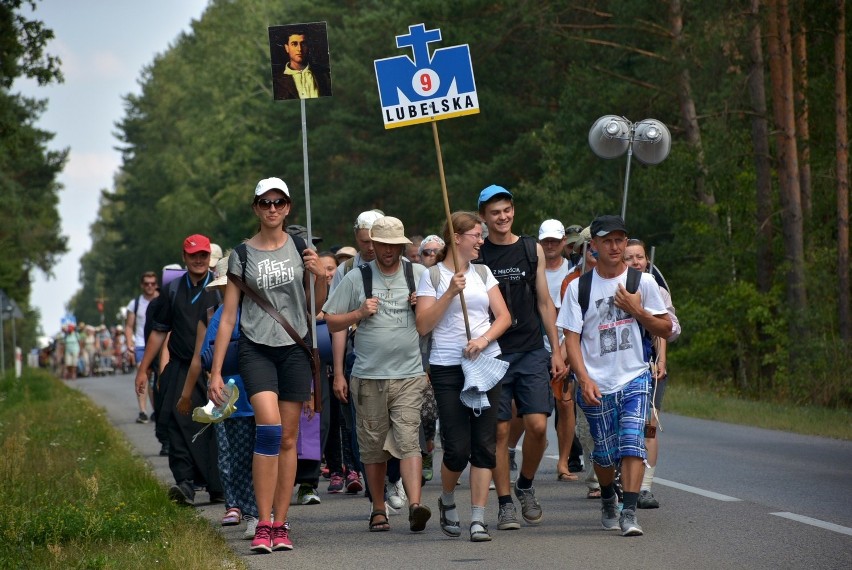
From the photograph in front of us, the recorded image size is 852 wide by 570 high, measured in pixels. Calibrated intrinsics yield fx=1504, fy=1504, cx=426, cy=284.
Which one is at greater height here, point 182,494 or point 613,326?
point 613,326

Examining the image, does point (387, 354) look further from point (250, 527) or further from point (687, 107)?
point (687, 107)

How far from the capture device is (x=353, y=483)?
11.8 m

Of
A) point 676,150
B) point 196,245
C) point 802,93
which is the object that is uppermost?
point 802,93

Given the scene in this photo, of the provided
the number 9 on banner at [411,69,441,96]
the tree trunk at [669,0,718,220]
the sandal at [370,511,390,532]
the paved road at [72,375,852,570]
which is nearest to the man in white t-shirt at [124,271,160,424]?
the paved road at [72,375,852,570]

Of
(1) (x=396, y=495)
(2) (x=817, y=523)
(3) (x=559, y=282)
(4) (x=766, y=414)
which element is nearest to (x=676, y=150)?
(4) (x=766, y=414)

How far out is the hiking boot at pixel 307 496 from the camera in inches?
440

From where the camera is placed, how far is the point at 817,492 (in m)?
10.8

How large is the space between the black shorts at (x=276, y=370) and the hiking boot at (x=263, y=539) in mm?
736

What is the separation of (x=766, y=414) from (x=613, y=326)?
437 inches

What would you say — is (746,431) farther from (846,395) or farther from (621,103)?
(621,103)

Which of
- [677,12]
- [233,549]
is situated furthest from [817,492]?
[677,12]

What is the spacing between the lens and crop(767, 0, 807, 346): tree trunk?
26.9m

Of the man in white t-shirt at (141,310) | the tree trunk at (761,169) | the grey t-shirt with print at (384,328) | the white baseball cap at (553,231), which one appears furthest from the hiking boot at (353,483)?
the tree trunk at (761,169)

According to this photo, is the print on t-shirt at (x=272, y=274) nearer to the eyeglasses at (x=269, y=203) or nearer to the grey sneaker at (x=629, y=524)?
the eyeglasses at (x=269, y=203)
